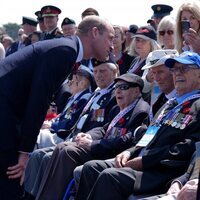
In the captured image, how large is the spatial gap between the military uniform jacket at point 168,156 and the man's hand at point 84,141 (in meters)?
1.09

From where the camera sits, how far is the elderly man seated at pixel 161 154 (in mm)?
4559

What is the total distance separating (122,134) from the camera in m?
5.62

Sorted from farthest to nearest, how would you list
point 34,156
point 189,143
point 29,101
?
point 34,156 → point 189,143 → point 29,101

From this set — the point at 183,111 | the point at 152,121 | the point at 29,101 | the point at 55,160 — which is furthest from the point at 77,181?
the point at 29,101

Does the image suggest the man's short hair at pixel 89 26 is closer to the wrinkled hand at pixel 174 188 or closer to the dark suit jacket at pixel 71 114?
the wrinkled hand at pixel 174 188

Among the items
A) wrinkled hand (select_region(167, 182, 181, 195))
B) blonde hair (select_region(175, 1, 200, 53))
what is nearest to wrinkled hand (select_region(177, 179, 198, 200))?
wrinkled hand (select_region(167, 182, 181, 195))

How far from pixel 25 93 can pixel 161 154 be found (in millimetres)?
1242

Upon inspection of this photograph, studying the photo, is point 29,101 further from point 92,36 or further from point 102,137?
point 102,137

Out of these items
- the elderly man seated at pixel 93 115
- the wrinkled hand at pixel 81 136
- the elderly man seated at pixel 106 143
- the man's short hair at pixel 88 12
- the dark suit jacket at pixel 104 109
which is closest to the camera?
the elderly man seated at pixel 106 143

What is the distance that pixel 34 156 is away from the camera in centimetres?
643

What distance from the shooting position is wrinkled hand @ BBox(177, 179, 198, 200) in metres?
3.76

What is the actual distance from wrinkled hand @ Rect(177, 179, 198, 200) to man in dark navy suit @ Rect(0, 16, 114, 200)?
39.9 inches

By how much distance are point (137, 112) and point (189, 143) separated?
118cm

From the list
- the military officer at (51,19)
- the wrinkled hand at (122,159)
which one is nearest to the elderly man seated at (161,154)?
the wrinkled hand at (122,159)
